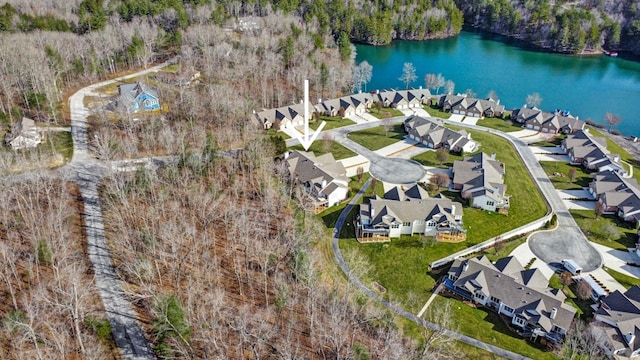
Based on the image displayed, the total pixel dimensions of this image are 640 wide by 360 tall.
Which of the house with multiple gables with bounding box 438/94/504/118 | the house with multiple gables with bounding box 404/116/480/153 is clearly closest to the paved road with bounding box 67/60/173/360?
the house with multiple gables with bounding box 404/116/480/153

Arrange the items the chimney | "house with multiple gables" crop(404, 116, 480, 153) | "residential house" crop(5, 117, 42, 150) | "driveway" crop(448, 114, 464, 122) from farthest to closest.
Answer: "driveway" crop(448, 114, 464, 122), "house with multiple gables" crop(404, 116, 480, 153), "residential house" crop(5, 117, 42, 150), the chimney

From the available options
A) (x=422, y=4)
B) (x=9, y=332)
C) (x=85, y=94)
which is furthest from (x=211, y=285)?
(x=422, y=4)

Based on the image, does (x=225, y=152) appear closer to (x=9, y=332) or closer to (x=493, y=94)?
(x=9, y=332)

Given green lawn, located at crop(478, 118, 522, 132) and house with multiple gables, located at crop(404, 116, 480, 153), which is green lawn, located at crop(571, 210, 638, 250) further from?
green lawn, located at crop(478, 118, 522, 132)

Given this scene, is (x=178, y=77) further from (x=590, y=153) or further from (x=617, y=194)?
(x=617, y=194)

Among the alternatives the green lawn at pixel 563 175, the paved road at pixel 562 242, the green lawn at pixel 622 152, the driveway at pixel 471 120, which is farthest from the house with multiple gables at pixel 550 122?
the paved road at pixel 562 242

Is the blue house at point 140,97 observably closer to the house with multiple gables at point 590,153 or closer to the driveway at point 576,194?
the driveway at point 576,194

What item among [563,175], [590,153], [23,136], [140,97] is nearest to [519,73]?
[590,153]
